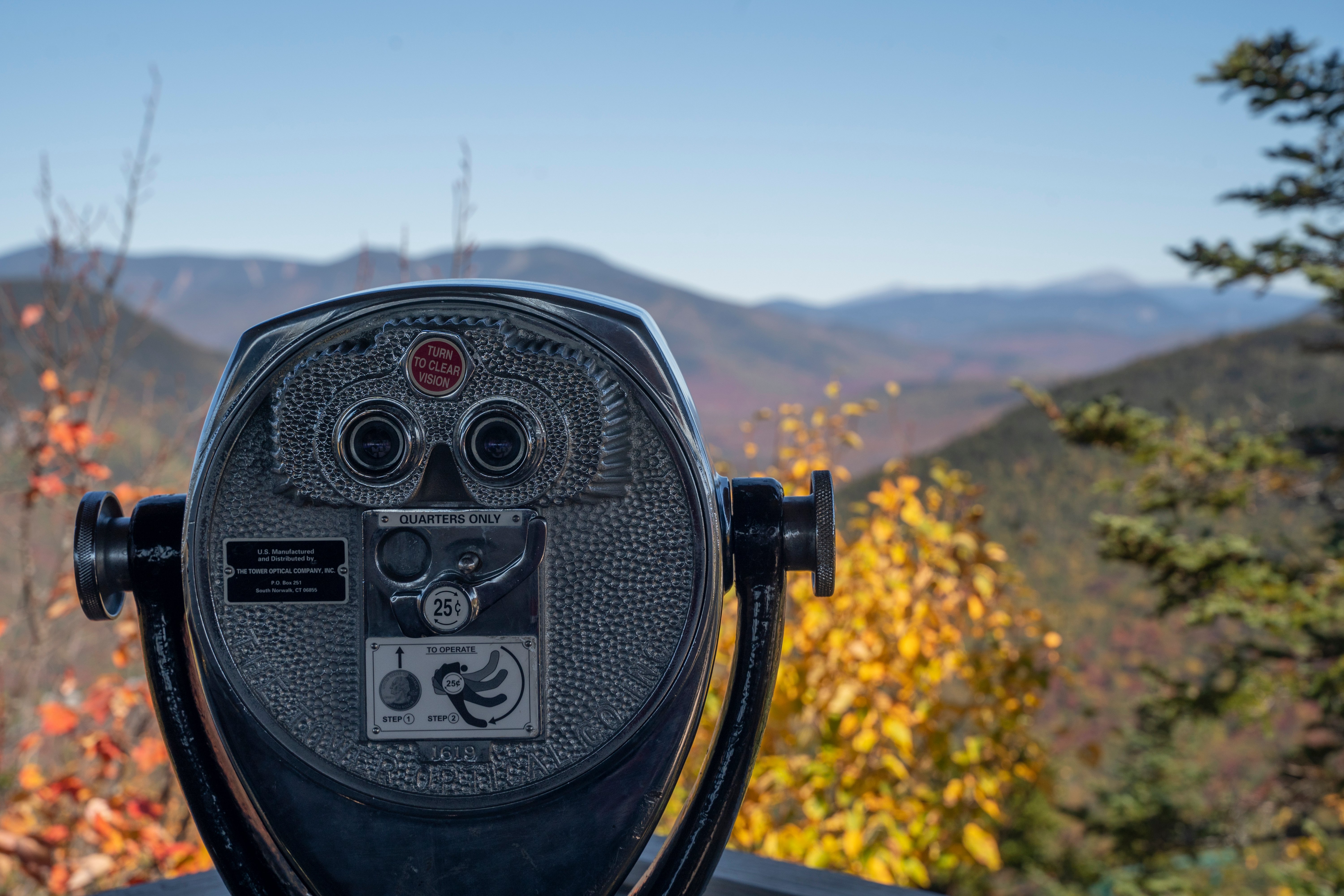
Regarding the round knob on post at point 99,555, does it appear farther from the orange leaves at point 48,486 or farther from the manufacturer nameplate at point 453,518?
the orange leaves at point 48,486

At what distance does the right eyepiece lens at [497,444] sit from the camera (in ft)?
3.64

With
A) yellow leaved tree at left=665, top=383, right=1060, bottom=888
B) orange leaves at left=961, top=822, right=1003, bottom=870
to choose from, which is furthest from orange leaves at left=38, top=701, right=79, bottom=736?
orange leaves at left=961, top=822, right=1003, bottom=870

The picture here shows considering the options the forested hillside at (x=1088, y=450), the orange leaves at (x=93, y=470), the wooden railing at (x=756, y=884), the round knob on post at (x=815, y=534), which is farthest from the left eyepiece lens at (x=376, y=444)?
the forested hillside at (x=1088, y=450)

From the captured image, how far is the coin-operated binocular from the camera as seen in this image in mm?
1106

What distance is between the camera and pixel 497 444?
1.11 meters

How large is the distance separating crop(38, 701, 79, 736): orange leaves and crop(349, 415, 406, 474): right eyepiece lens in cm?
180

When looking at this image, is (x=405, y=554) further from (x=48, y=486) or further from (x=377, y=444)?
(x=48, y=486)

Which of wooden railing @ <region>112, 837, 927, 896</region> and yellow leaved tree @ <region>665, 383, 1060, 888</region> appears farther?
yellow leaved tree @ <region>665, 383, 1060, 888</region>

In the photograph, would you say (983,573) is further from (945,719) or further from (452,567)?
(452,567)

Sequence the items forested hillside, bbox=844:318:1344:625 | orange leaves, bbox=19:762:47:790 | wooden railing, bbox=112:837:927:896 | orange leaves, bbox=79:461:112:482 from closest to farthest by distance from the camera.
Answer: wooden railing, bbox=112:837:927:896 < orange leaves, bbox=19:762:47:790 < orange leaves, bbox=79:461:112:482 < forested hillside, bbox=844:318:1344:625

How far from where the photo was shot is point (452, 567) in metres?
1.11

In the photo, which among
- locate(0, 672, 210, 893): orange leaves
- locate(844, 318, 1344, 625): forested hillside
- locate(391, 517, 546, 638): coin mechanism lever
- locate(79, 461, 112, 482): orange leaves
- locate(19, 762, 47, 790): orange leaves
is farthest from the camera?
locate(844, 318, 1344, 625): forested hillside

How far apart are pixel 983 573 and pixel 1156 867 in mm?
3630

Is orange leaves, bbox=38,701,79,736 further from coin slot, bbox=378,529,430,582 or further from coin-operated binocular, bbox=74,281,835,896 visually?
coin slot, bbox=378,529,430,582
